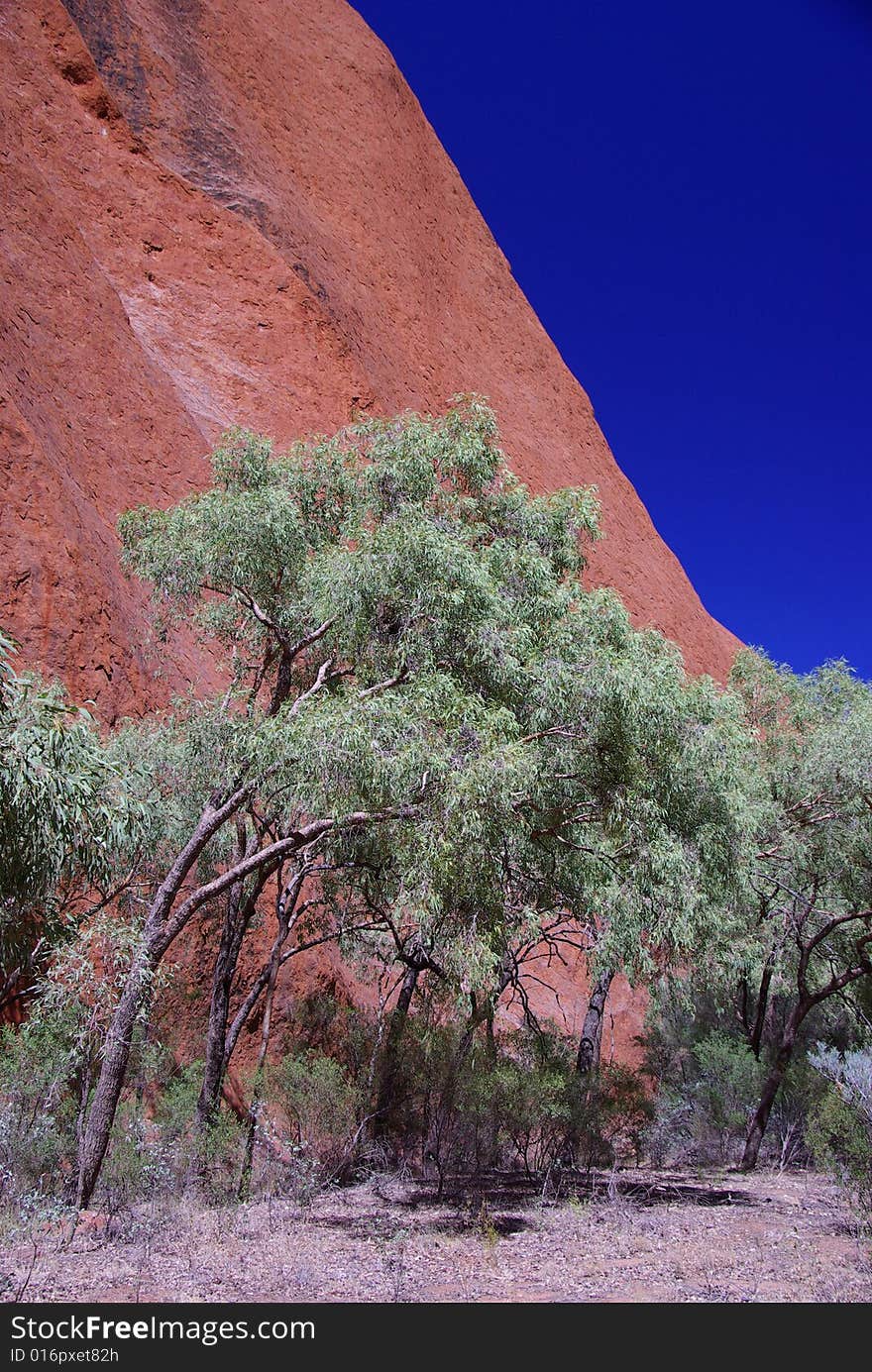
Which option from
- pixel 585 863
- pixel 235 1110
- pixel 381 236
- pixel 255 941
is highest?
pixel 381 236

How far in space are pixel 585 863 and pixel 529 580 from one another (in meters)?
2.73

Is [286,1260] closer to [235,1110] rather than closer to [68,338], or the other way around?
[235,1110]

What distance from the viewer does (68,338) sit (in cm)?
1709

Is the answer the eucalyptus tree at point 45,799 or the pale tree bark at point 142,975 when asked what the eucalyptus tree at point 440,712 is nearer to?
the pale tree bark at point 142,975

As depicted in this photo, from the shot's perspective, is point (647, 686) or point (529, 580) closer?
point (647, 686)

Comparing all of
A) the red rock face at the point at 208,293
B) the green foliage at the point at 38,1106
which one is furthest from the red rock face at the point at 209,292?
the green foliage at the point at 38,1106

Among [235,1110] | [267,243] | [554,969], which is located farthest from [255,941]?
[267,243]

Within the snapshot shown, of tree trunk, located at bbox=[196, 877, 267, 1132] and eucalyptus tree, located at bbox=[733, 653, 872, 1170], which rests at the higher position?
eucalyptus tree, located at bbox=[733, 653, 872, 1170]

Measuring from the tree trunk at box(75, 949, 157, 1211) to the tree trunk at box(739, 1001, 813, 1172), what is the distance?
7.36m

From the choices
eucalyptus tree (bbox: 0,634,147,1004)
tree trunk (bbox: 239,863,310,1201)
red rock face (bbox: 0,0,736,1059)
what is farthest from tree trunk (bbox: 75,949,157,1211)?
red rock face (bbox: 0,0,736,1059)

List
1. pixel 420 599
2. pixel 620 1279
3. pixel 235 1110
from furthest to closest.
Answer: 1. pixel 235 1110
2. pixel 420 599
3. pixel 620 1279

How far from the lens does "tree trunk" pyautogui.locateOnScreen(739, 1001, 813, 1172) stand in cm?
1051

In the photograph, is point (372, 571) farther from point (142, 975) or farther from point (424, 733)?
point (142, 975)

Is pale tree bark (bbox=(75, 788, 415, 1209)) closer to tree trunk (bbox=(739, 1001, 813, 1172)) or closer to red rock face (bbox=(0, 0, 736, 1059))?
red rock face (bbox=(0, 0, 736, 1059))
